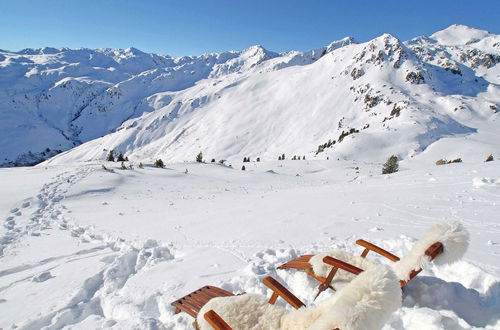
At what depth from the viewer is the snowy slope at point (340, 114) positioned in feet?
210

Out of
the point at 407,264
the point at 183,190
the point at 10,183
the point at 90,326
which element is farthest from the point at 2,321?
the point at 10,183

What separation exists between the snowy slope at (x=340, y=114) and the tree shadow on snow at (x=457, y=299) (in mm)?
49337

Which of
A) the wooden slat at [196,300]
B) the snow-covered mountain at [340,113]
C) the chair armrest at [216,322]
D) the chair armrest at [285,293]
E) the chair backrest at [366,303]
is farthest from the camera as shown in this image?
the snow-covered mountain at [340,113]

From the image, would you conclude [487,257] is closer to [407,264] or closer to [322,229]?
[407,264]

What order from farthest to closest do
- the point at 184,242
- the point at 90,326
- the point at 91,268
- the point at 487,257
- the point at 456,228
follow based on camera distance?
the point at 184,242
the point at 91,268
the point at 487,257
the point at 90,326
the point at 456,228

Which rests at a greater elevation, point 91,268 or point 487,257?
point 487,257

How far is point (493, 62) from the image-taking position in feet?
541

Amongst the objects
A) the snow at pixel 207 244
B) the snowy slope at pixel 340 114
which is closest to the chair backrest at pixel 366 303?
the snow at pixel 207 244

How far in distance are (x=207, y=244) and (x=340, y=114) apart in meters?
104

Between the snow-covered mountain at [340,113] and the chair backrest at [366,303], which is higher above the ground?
the snow-covered mountain at [340,113]

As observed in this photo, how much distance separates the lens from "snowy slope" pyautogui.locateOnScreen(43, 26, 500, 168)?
64.1 m

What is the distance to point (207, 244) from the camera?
8180 mm

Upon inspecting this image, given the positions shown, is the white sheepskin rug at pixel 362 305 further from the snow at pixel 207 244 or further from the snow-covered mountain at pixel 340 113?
the snow-covered mountain at pixel 340 113

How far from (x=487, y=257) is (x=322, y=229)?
12.4ft
